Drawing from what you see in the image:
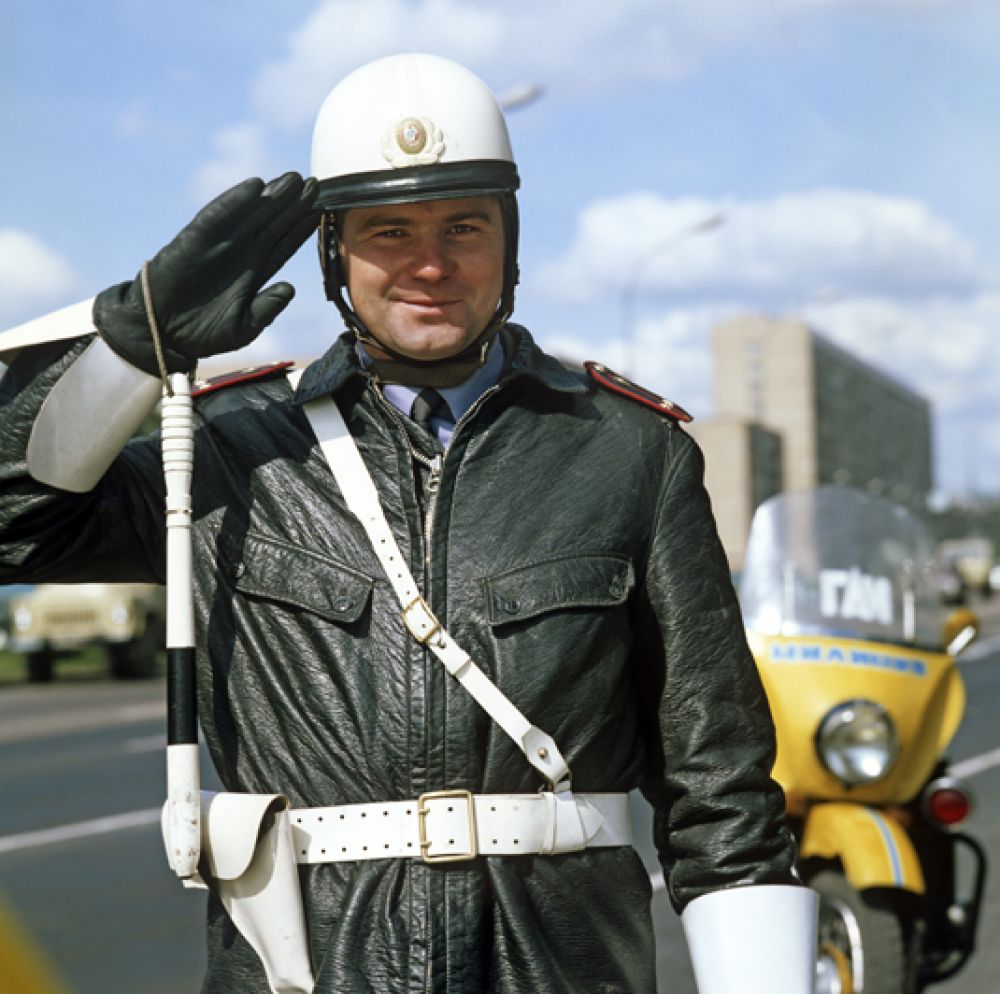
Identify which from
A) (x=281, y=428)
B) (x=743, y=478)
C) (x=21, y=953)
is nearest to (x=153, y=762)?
(x=21, y=953)

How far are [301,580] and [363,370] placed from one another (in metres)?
0.34

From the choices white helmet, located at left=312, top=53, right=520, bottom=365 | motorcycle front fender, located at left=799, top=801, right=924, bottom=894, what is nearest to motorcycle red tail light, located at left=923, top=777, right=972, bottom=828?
motorcycle front fender, located at left=799, top=801, right=924, bottom=894

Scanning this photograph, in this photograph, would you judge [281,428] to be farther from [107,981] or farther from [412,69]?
[107,981]

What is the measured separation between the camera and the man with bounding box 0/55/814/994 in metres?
2.32

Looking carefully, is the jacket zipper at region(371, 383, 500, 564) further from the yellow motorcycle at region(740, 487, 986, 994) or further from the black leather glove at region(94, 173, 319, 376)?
the yellow motorcycle at region(740, 487, 986, 994)

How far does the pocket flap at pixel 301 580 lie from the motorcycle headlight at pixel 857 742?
3.09m

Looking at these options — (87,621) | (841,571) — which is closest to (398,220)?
(841,571)

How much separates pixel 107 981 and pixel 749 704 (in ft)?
14.3

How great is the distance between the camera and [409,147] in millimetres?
2543

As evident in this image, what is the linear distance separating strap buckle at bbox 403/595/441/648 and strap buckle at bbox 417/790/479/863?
198 millimetres

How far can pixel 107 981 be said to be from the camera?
6242 mm

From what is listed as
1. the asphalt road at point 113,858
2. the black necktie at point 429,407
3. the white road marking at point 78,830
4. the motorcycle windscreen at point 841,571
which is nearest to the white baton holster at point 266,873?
the black necktie at point 429,407

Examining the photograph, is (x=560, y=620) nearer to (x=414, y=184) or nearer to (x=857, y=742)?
(x=414, y=184)

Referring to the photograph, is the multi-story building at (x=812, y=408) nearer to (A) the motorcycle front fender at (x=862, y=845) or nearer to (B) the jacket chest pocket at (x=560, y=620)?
(A) the motorcycle front fender at (x=862, y=845)
